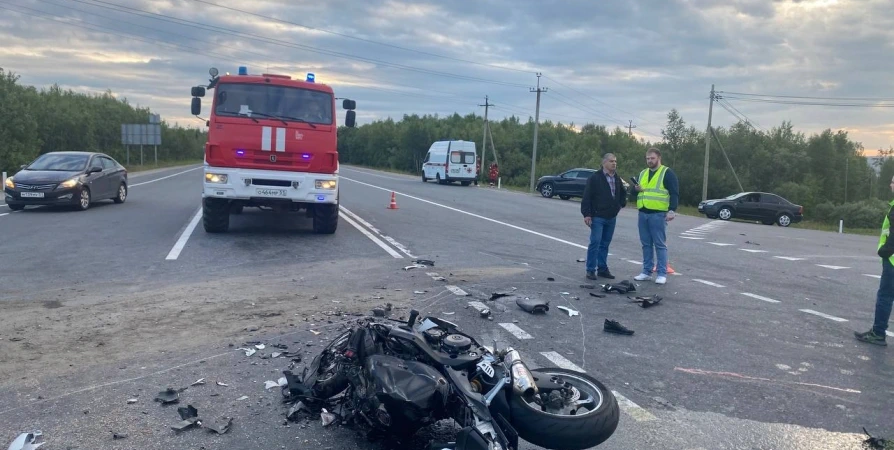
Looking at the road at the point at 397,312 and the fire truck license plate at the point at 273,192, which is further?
the fire truck license plate at the point at 273,192

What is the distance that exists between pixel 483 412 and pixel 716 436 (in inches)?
67.5

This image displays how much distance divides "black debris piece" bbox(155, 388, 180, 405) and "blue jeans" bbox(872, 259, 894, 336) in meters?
6.43

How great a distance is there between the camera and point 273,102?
1240 cm

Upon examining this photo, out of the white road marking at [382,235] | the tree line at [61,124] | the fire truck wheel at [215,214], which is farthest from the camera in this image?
the tree line at [61,124]

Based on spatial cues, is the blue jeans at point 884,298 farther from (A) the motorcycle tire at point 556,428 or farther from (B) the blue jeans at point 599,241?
(A) the motorcycle tire at point 556,428

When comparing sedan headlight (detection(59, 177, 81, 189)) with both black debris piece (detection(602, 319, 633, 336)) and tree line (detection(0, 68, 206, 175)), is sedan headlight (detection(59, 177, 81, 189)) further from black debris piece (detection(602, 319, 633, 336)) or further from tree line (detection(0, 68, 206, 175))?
tree line (detection(0, 68, 206, 175))

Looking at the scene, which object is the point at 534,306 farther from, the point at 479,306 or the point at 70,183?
the point at 70,183

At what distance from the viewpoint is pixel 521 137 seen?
74.7 m

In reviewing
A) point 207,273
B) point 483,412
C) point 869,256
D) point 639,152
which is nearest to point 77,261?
point 207,273

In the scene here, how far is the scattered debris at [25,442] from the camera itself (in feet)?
12.2

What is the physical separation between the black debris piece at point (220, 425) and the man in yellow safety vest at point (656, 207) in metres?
6.87

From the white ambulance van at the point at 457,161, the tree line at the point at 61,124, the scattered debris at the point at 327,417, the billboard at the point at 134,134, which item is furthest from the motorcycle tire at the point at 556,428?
the billboard at the point at 134,134

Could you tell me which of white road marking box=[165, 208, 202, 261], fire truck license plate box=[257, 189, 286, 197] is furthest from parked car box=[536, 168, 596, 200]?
fire truck license plate box=[257, 189, 286, 197]

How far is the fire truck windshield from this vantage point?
480 inches
